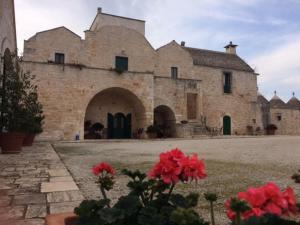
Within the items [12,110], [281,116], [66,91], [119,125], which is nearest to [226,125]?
[281,116]

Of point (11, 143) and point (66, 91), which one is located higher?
point (66, 91)

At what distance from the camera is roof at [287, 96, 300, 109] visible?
3039 centimetres

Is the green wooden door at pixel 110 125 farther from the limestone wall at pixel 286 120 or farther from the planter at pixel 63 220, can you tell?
the planter at pixel 63 220

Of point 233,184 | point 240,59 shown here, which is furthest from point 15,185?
point 240,59

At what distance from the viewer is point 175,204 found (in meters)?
1.48

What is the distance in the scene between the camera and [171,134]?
21.5 m

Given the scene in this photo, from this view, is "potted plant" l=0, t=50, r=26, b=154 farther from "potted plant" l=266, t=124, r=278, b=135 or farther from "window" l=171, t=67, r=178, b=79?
"potted plant" l=266, t=124, r=278, b=135

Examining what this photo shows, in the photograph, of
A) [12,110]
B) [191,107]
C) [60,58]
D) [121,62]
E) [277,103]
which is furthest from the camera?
[277,103]

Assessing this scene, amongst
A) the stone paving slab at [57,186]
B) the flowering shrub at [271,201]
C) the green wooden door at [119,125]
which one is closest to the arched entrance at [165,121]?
the green wooden door at [119,125]

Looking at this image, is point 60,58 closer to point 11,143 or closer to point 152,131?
point 152,131

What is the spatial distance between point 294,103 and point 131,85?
72.5ft

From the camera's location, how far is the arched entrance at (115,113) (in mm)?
20328

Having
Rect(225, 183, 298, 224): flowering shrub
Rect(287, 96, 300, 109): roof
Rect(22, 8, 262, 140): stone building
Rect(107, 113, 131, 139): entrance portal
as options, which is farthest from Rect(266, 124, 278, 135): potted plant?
Rect(225, 183, 298, 224): flowering shrub

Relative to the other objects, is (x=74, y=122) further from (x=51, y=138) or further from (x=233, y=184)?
(x=233, y=184)
